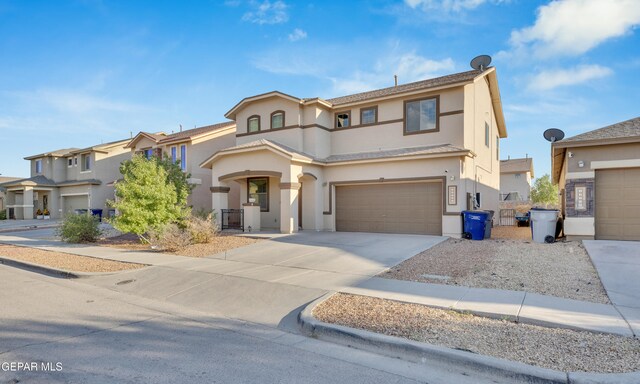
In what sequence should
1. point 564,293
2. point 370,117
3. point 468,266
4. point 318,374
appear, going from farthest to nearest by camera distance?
1. point 370,117
2. point 468,266
3. point 564,293
4. point 318,374

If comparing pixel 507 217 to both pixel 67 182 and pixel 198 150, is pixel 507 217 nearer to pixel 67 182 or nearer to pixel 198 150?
pixel 198 150

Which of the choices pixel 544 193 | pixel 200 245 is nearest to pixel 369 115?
pixel 200 245

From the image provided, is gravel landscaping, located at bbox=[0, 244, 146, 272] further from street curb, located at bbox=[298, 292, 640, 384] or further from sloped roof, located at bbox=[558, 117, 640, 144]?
sloped roof, located at bbox=[558, 117, 640, 144]

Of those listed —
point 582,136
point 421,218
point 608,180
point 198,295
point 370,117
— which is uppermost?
point 370,117

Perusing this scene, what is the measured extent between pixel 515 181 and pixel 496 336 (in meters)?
43.2

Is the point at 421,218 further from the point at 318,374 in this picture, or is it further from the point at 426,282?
the point at 318,374

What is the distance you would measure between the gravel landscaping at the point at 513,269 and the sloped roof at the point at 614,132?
11.6 feet

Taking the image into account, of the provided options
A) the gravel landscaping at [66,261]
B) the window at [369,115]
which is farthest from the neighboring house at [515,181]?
the gravel landscaping at [66,261]

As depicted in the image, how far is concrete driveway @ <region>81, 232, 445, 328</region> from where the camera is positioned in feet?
22.2

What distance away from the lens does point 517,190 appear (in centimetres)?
4203

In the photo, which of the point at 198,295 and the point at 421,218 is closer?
the point at 198,295

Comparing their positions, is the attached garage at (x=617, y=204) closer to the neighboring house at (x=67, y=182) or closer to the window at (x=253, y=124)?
the window at (x=253, y=124)

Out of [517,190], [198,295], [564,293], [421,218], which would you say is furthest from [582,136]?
[517,190]

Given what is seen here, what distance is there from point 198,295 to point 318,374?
4.24 meters
